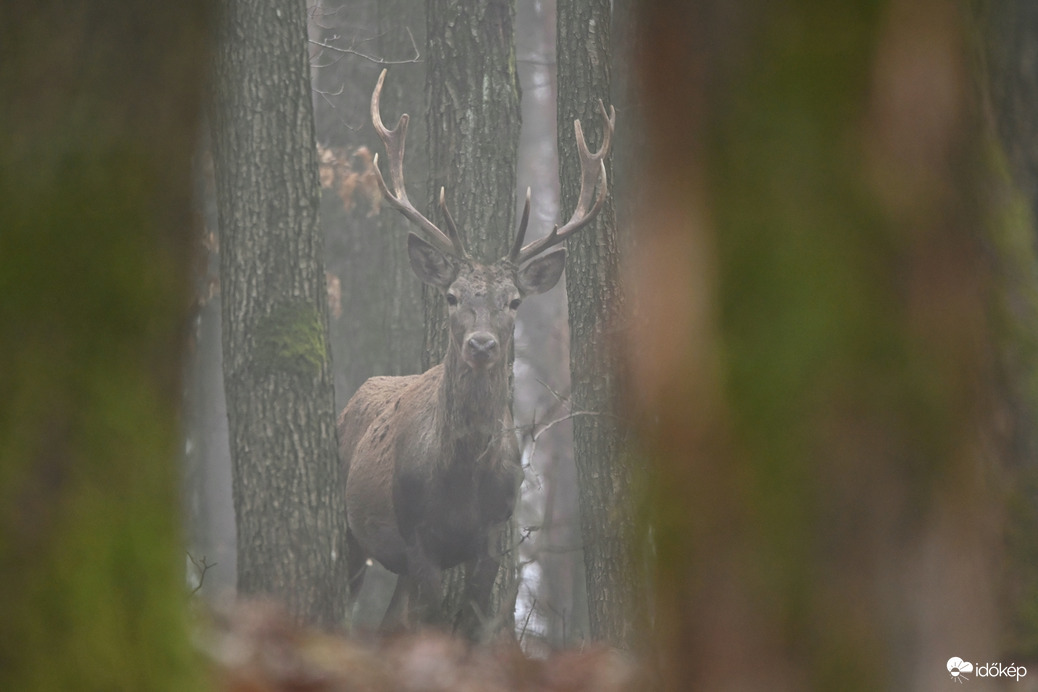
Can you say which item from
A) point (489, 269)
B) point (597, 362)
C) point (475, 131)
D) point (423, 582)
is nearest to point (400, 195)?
point (489, 269)

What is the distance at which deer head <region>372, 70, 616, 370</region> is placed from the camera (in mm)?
8125

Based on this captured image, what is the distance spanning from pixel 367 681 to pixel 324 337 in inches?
Answer: 135

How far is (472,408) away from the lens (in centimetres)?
855

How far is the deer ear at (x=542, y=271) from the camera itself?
8836 millimetres

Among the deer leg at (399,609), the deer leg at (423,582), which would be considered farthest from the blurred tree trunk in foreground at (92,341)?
the deer leg at (399,609)

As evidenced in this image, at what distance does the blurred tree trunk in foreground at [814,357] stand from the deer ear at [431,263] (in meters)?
7.13

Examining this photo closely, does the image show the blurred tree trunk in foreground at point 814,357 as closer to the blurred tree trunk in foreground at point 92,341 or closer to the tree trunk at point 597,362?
the blurred tree trunk in foreground at point 92,341

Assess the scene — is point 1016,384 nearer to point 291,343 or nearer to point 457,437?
point 291,343

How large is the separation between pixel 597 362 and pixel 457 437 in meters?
1.38

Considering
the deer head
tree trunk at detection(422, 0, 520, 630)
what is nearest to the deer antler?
the deer head

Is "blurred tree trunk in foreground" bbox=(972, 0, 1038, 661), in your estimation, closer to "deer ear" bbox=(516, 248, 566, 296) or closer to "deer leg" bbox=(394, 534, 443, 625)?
"deer leg" bbox=(394, 534, 443, 625)

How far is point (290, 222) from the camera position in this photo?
793 cm

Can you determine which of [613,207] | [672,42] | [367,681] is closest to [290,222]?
[613,207]
